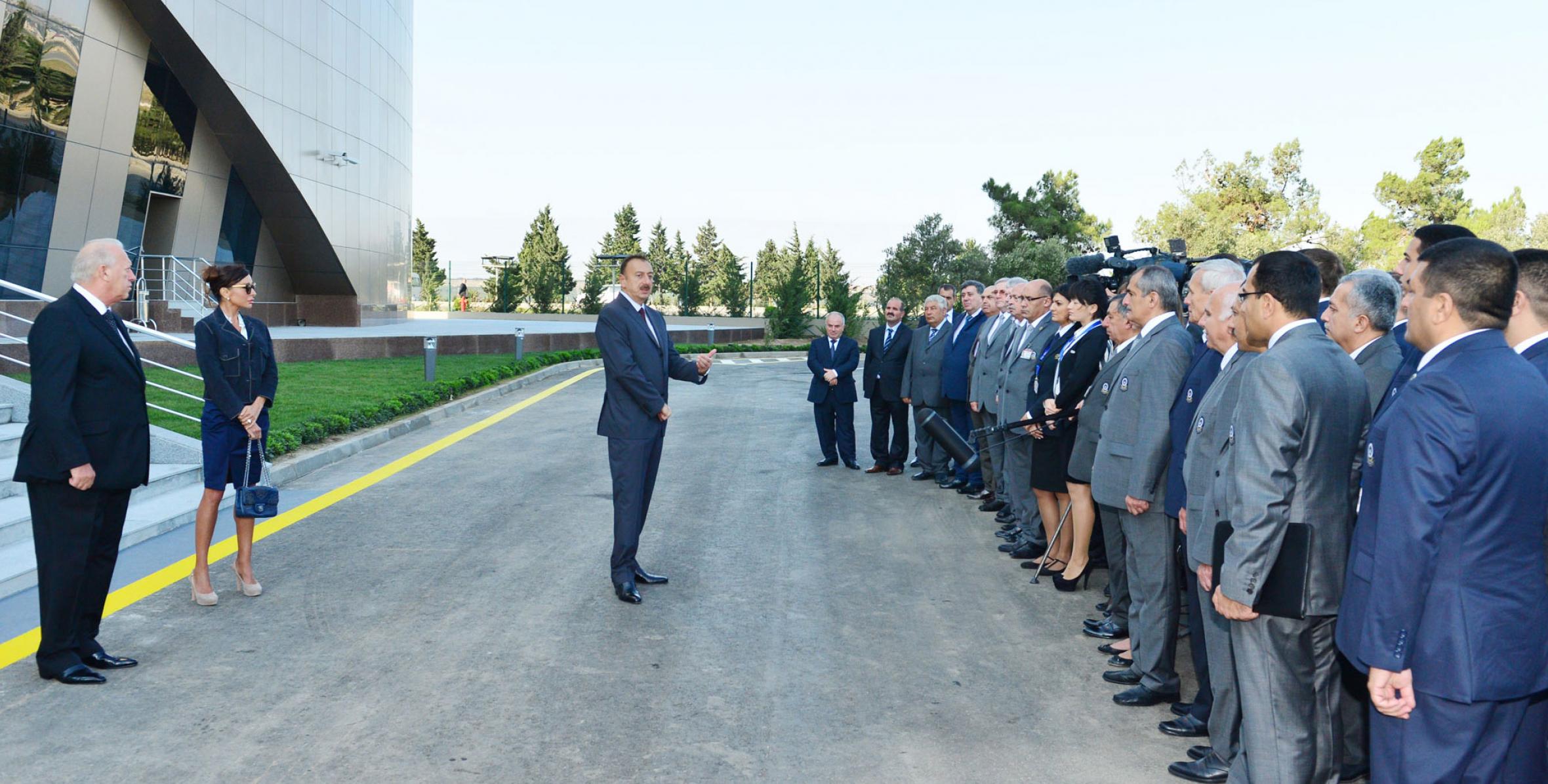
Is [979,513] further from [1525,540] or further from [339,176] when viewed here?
[339,176]

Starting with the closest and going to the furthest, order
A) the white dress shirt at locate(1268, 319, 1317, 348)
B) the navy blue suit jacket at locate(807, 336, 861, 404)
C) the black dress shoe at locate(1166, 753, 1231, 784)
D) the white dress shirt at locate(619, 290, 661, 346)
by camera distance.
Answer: the white dress shirt at locate(1268, 319, 1317, 348)
the black dress shoe at locate(1166, 753, 1231, 784)
the white dress shirt at locate(619, 290, 661, 346)
the navy blue suit jacket at locate(807, 336, 861, 404)

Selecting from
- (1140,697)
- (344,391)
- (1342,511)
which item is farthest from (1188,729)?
(344,391)

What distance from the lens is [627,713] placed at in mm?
4547

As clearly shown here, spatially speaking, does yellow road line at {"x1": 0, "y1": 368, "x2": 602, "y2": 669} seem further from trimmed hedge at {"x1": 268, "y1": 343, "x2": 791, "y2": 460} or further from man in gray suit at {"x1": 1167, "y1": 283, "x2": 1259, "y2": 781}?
man in gray suit at {"x1": 1167, "y1": 283, "x2": 1259, "y2": 781}

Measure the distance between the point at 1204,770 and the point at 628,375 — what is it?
376 centimetres

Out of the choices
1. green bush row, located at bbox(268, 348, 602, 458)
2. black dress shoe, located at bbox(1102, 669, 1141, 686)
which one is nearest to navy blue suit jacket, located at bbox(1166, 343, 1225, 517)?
black dress shoe, located at bbox(1102, 669, 1141, 686)

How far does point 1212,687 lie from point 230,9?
2679 cm

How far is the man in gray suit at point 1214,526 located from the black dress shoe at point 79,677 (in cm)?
466

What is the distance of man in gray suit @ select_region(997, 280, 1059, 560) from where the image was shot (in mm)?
7902

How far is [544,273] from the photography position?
5184 cm

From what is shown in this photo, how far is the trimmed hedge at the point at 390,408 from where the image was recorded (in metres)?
10.7

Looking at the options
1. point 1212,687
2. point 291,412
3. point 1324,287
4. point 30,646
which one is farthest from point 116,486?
point 291,412

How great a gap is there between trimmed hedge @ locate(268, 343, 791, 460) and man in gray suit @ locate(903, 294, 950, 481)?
351cm

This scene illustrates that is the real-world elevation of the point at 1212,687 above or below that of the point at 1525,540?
below
